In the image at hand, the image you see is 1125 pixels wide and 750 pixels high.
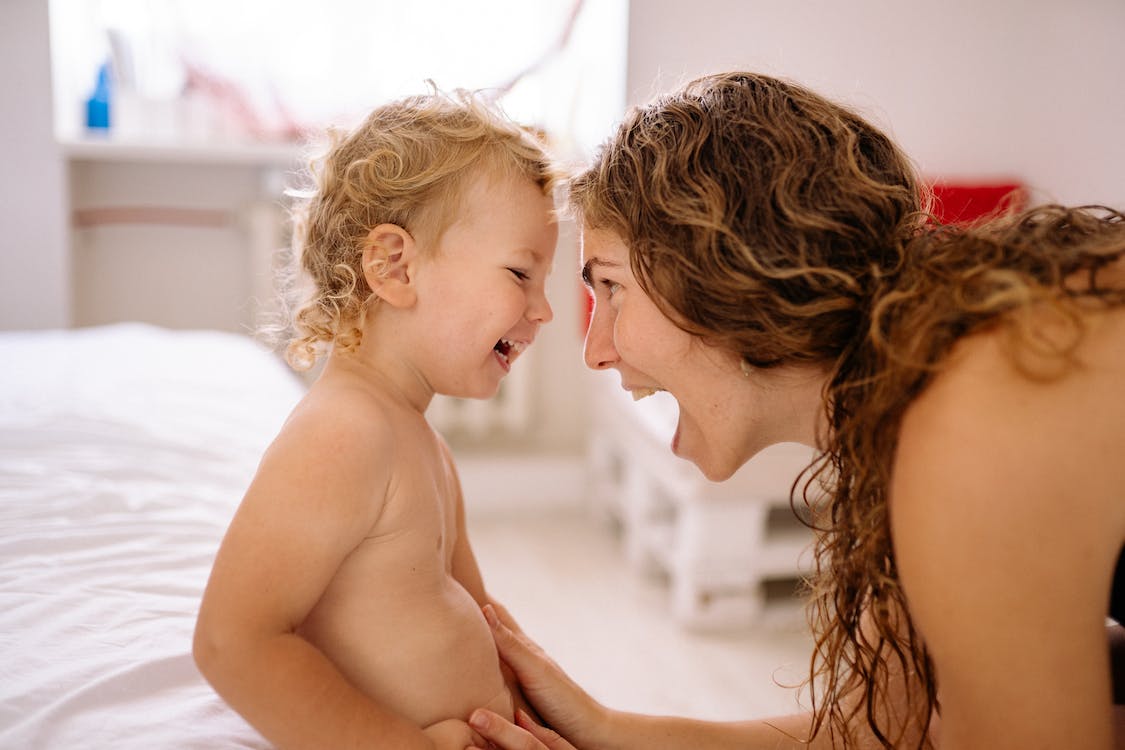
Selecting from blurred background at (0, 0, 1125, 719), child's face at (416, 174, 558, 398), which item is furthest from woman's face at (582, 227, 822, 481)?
blurred background at (0, 0, 1125, 719)

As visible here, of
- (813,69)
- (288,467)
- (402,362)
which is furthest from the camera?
(813,69)

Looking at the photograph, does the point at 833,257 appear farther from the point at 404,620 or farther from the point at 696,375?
the point at 404,620

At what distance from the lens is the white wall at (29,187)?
2.37 meters

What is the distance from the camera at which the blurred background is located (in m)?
2.31

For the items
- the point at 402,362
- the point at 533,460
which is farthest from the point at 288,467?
the point at 533,460

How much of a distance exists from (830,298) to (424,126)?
52 centimetres

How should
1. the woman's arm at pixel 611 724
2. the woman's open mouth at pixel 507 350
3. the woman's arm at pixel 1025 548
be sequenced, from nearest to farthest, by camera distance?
the woman's arm at pixel 1025 548, the woman's arm at pixel 611 724, the woman's open mouth at pixel 507 350

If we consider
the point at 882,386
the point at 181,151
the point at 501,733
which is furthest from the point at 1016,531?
the point at 181,151

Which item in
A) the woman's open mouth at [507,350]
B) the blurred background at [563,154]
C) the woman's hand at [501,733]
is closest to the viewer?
the woman's hand at [501,733]

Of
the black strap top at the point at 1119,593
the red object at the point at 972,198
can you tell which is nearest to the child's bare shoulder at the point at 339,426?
the black strap top at the point at 1119,593

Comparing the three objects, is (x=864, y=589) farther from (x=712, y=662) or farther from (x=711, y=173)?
(x=712, y=662)

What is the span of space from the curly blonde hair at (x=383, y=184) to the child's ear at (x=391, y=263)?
0.01 m

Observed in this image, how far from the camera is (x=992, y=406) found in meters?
0.73

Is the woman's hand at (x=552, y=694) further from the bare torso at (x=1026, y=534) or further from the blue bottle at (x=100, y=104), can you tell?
the blue bottle at (x=100, y=104)
